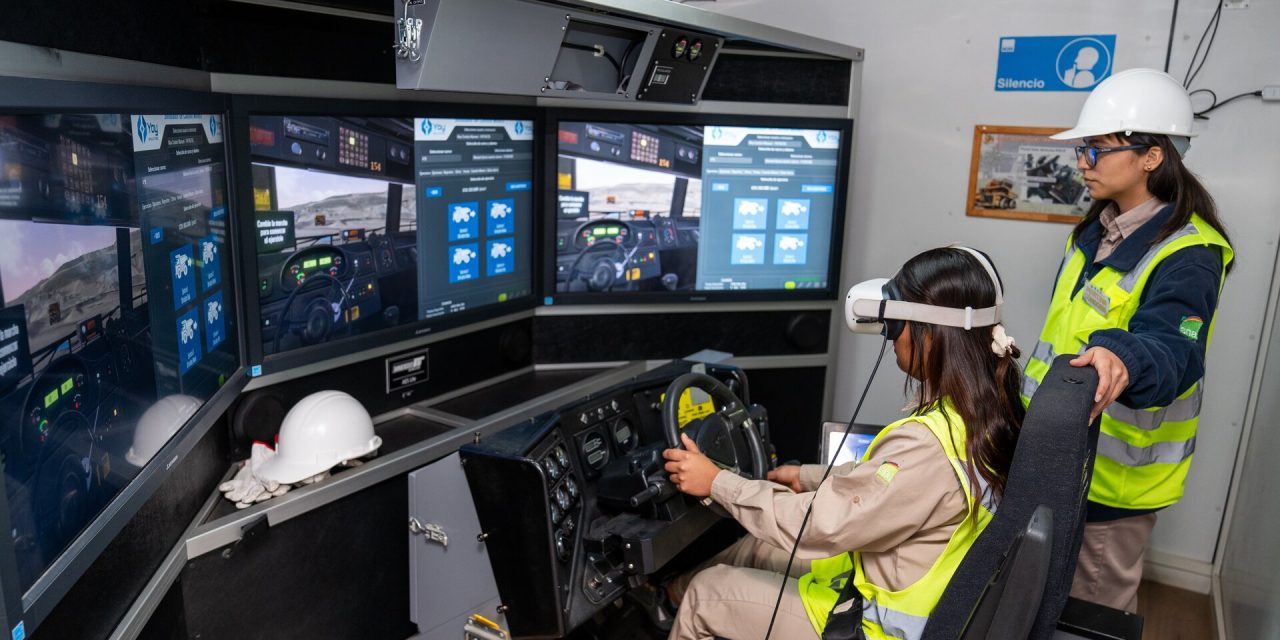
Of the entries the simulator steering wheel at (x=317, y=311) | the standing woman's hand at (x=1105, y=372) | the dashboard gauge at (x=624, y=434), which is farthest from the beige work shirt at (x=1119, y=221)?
the simulator steering wheel at (x=317, y=311)

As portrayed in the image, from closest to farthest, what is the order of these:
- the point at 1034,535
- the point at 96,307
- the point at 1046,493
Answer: the point at 1034,535 → the point at 1046,493 → the point at 96,307

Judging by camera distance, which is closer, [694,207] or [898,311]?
[898,311]

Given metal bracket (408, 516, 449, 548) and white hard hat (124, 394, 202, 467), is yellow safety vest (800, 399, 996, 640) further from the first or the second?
white hard hat (124, 394, 202, 467)

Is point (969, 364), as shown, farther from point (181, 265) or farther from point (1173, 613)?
point (1173, 613)

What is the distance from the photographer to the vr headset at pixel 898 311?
5.14 feet

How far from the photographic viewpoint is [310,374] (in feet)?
7.50

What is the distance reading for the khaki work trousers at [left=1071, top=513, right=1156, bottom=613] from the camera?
2.25m

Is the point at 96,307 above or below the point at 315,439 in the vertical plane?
above

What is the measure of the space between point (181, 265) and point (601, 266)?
155 centimetres

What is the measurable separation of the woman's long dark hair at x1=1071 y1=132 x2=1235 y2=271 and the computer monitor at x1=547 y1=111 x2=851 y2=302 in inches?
47.6

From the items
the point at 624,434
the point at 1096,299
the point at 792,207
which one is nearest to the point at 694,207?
the point at 792,207

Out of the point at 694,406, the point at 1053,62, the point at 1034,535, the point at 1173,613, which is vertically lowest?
the point at 1173,613

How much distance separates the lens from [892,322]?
1627mm

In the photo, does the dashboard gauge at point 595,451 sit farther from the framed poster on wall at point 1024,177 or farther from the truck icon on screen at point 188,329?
the framed poster on wall at point 1024,177
